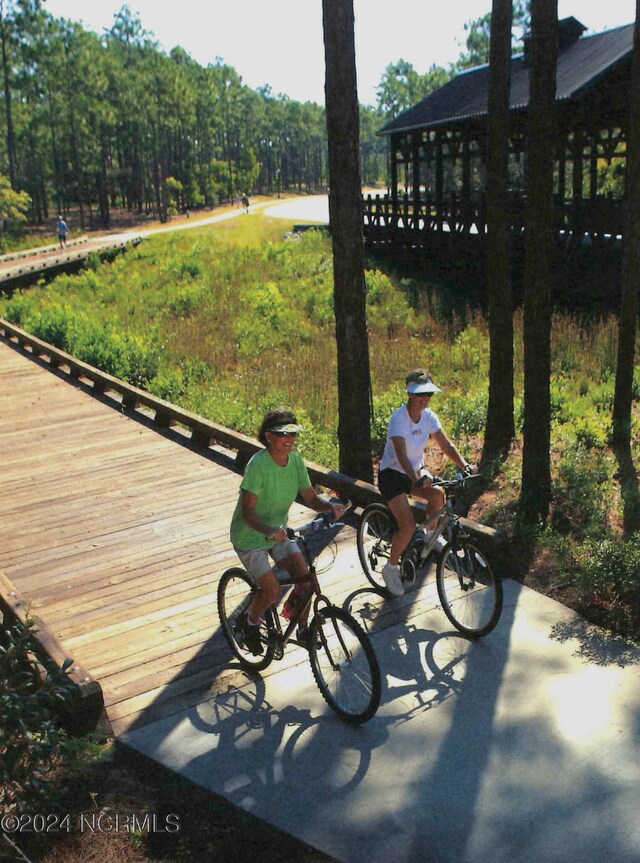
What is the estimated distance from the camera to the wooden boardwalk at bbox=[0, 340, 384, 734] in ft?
22.2

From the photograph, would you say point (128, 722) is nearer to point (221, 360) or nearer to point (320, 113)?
point (221, 360)

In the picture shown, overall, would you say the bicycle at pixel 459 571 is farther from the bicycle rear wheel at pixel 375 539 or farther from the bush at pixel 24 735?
the bush at pixel 24 735

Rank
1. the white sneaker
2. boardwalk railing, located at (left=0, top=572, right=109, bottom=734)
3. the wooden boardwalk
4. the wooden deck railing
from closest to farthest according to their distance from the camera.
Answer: boardwalk railing, located at (left=0, top=572, right=109, bottom=734) < the wooden boardwalk < the white sneaker < the wooden deck railing

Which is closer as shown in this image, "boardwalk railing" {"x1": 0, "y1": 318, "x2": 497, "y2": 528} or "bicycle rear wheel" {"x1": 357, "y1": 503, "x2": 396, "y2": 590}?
"bicycle rear wheel" {"x1": 357, "y1": 503, "x2": 396, "y2": 590}

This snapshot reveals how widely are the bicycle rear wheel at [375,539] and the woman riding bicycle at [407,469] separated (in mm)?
367

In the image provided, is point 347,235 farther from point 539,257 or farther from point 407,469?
point 407,469

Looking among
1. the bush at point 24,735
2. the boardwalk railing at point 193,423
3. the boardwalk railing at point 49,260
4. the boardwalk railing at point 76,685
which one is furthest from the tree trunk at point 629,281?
the boardwalk railing at point 49,260

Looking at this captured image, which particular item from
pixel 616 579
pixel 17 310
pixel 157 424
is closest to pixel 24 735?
pixel 616 579

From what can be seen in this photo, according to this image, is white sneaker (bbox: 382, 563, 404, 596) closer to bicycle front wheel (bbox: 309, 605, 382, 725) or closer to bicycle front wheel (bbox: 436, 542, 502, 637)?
bicycle front wheel (bbox: 436, 542, 502, 637)

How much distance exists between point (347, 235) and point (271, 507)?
196 inches

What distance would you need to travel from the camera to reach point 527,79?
29.3m

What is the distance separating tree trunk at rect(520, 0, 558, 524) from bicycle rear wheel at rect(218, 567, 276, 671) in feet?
12.5

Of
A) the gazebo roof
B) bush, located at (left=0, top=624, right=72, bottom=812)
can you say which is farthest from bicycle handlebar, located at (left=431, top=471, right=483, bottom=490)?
the gazebo roof

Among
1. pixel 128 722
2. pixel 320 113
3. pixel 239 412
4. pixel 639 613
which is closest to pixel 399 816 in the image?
pixel 128 722
